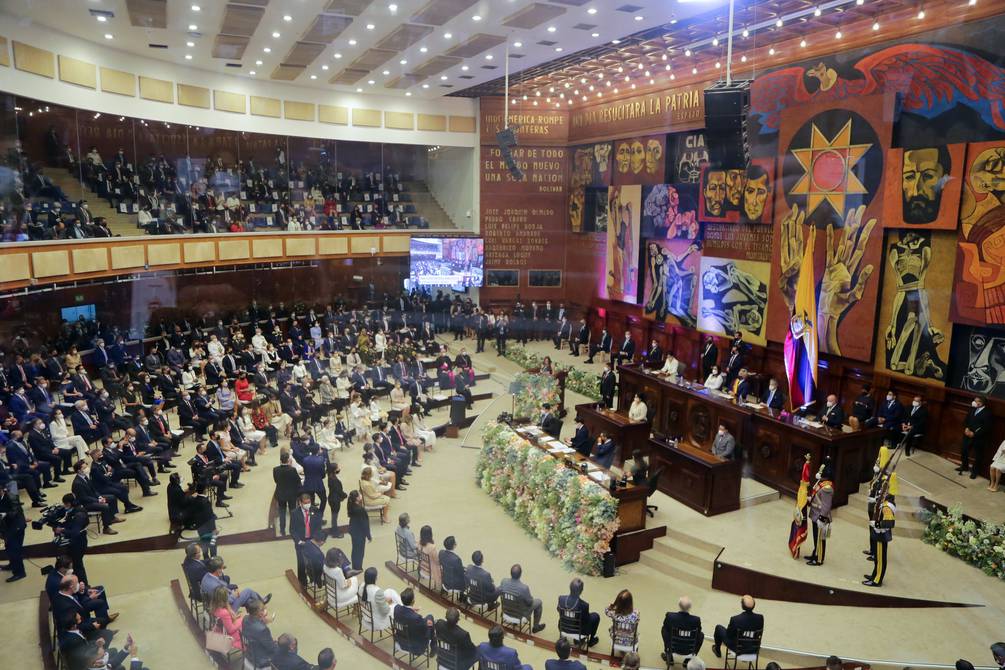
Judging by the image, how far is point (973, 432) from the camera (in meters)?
11.2

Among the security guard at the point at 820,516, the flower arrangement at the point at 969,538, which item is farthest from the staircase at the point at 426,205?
the flower arrangement at the point at 969,538

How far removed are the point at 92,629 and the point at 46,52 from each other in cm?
1266

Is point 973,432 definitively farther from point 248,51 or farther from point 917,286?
point 248,51

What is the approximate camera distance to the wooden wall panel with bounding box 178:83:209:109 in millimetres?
18922

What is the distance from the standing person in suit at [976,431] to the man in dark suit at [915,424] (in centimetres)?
77

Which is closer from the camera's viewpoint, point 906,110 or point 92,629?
point 92,629

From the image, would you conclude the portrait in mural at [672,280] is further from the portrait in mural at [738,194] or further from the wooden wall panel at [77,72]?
the wooden wall panel at [77,72]

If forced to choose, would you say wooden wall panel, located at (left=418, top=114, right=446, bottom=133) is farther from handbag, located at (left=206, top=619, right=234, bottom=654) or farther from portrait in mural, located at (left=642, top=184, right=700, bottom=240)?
handbag, located at (left=206, top=619, right=234, bottom=654)

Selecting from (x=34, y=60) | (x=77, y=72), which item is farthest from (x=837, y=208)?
(x=77, y=72)

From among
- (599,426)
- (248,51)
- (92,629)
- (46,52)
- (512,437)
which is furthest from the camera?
(248,51)

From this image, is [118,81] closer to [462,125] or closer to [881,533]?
[462,125]

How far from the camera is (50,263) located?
1398 centimetres

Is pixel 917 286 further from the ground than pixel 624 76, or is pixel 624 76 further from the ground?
pixel 624 76

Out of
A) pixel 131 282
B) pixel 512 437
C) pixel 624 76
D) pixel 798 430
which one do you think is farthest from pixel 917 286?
pixel 131 282
